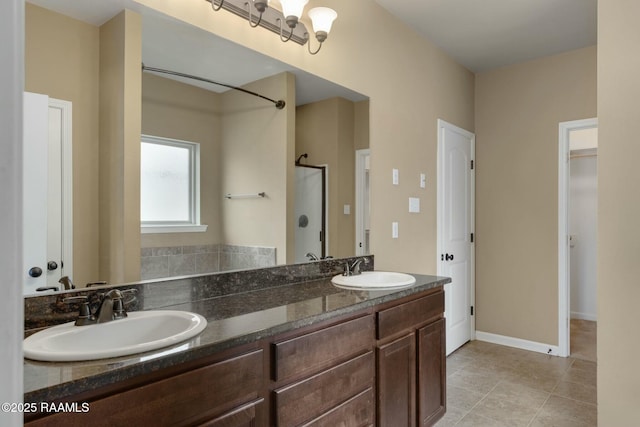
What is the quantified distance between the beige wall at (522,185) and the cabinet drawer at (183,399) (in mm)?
3291

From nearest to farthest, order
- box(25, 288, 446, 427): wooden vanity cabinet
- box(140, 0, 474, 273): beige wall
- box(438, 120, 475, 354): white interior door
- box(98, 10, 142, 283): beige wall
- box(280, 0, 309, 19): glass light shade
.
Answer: box(25, 288, 446, 427): wooden vanity cabinet → box(98, 10, 142, 283): beige wall → box(280, 0, 309, 19): glass light shade → box(140, 0, 474, 273): beige wall → box(438, 120, 475, 354): white interior door

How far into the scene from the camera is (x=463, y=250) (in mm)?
3787

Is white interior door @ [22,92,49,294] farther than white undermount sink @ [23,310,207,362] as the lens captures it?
Yes

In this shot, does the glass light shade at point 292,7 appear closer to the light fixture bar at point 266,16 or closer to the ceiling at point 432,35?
the light fixture bar at point 266,16

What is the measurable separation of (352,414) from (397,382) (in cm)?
37

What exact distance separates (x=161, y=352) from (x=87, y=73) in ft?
3.35

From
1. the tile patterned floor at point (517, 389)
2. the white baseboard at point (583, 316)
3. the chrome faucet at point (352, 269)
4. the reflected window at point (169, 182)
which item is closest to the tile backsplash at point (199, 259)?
the reflected window at point (169, 182)

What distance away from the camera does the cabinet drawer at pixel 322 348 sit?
1.29 meters

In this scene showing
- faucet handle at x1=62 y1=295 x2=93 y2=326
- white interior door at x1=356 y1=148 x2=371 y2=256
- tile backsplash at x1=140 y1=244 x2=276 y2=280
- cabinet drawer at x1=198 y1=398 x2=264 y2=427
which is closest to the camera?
cabinet drawer at x1=198 y1=398 x2=264 y2=427

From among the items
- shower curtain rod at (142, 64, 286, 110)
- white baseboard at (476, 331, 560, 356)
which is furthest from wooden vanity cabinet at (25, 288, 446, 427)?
white baseboard at (476, 331, 560, 356)

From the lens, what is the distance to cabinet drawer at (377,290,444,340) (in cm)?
177

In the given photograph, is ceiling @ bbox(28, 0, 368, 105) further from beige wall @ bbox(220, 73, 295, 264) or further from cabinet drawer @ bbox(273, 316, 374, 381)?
cabinet drawer @ bbox(273, 316, 374, 381)

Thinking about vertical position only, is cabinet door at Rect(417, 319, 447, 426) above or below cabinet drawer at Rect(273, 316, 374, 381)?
below

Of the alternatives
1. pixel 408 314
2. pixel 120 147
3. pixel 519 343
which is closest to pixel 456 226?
pixel 519 343
